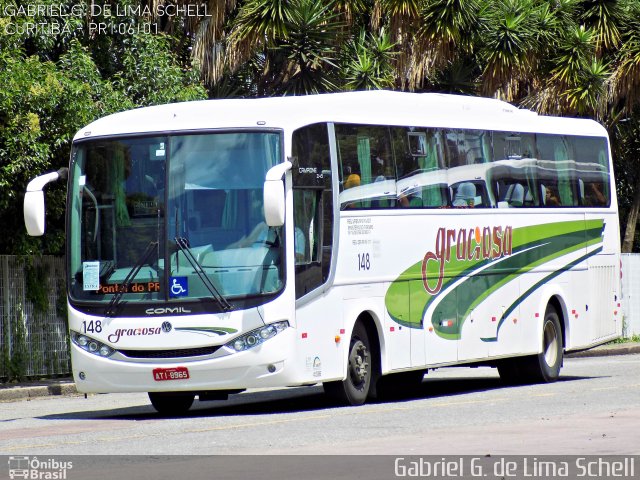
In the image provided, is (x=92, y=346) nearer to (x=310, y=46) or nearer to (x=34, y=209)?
(x=34, y=209)

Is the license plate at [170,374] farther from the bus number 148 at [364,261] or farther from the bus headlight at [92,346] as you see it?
the bus number 148 at [364,261]

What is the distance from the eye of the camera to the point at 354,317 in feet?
54.3

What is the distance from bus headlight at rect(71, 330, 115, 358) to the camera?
15.7 metres

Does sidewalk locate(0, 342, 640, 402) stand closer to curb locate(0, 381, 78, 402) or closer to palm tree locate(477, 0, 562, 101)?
curb locate(0, 381, 78, 402)

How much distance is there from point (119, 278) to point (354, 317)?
279 cm

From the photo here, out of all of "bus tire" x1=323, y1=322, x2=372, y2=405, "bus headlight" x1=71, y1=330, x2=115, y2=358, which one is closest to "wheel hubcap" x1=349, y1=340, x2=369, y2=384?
"bus tire" x1=323, y1=322, x2=372, y2=405

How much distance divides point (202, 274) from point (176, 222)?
65 cm

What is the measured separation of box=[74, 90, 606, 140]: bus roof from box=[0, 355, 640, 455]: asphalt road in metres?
3.27

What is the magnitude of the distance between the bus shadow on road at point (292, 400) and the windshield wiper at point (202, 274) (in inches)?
55.2

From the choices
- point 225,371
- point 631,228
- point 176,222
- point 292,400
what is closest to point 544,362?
point 292,400

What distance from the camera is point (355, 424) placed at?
13.9 m

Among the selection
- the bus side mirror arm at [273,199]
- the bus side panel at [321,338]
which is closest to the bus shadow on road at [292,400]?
the bus side panel at [321,338]

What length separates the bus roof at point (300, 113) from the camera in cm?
1588
